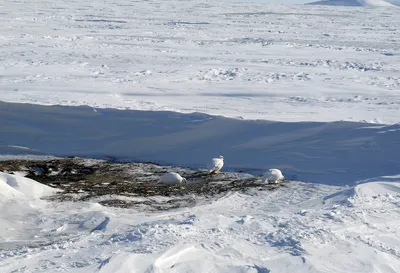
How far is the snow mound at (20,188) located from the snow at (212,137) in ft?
0.06

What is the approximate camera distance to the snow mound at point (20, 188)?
5.37 meters

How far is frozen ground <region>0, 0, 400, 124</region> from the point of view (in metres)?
8.70

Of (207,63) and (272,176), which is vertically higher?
(207,63)

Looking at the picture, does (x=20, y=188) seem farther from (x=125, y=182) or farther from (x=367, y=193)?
(x=367, y=193)

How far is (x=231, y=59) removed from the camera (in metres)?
12.4

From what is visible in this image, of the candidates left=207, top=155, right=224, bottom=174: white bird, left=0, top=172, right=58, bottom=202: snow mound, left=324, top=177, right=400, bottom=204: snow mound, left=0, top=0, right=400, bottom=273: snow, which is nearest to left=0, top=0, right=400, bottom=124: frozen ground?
left=0, top=0, right=400, bottom=273: snow

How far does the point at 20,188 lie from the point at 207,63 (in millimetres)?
6757

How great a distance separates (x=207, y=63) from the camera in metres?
11.9

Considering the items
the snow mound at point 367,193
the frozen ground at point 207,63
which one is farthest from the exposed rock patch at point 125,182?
the frozen ground at point 207,63

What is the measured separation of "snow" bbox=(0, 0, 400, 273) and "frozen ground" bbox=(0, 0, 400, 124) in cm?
4

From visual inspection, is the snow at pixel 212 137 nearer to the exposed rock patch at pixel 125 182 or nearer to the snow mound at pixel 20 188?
the snow mound at pixel 20 188

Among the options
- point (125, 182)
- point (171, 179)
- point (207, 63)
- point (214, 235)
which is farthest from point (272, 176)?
point (207, 63)

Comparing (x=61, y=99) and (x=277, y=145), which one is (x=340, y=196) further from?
(x=61, y=99)

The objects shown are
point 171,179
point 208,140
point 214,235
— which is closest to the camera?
point 214,235
